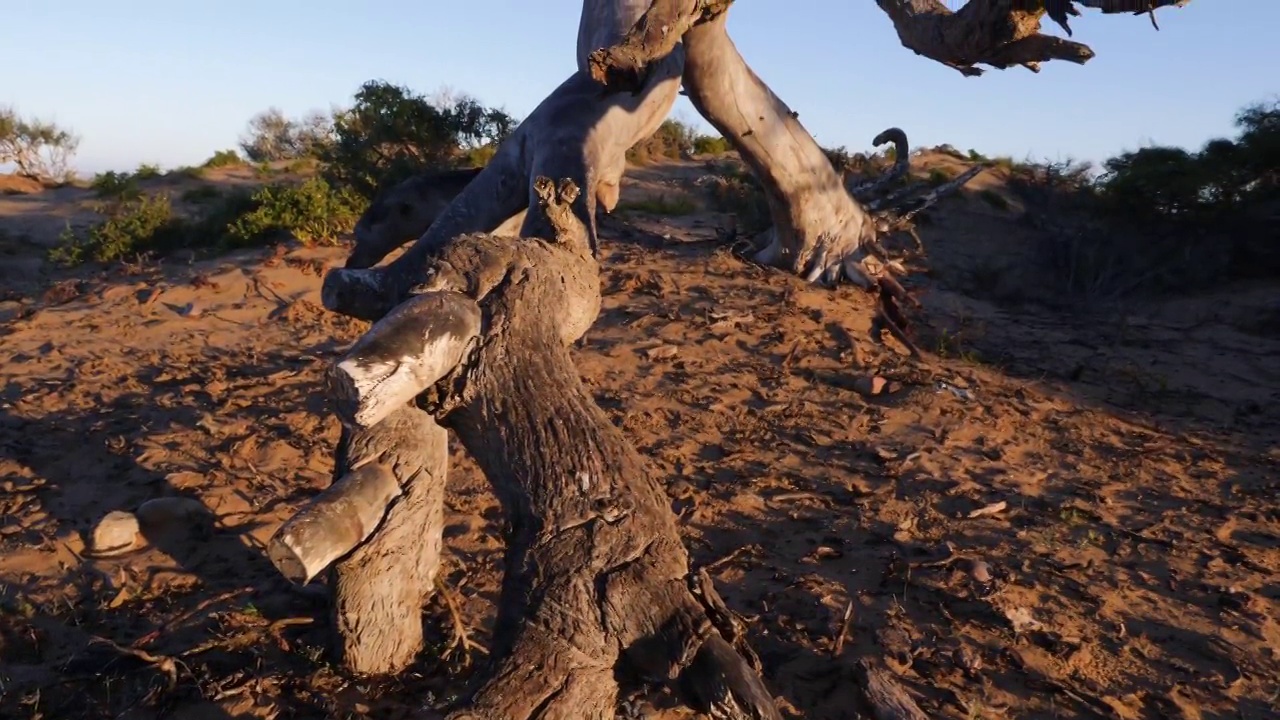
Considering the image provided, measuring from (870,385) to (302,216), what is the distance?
226 inches

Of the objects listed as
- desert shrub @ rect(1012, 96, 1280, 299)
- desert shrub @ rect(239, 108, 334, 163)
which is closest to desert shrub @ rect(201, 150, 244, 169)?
desert shrub @ rect(239, 108, 334, 163)

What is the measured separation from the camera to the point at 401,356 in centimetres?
250

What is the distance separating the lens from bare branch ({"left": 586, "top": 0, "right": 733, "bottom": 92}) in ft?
13.8

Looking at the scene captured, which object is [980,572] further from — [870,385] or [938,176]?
[938,176]

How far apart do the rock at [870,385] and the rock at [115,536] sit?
13.1 ft

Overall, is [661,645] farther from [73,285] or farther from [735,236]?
[73,285]

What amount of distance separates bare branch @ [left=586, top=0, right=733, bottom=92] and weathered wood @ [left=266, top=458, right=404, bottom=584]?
1.99 meters

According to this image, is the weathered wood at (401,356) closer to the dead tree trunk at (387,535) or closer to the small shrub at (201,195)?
the dead tree trunk at (387,535)

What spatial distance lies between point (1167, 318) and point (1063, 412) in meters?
3.62

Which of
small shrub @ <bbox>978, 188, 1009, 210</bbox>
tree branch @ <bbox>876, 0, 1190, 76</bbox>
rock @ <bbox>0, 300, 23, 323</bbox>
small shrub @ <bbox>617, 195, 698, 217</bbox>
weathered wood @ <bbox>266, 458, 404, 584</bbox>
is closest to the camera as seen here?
weathered wood @ <bbox>266, 458, 404, 584</bbox>

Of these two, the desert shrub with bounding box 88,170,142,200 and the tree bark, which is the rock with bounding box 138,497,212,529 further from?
the desert shrub with bounding box 88,170,142,200

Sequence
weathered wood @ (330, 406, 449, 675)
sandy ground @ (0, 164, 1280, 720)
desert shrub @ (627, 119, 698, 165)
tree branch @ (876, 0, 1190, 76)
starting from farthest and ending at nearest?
desert shrub @ (627, 119, 698, 165) → tree branch @ (876, 0, 1190, 76) → sandy ground @ (0, 164, 1280, 720) → weathered wood @ (330, 406, 449, 675)

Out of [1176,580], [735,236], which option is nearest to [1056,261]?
[735,236]

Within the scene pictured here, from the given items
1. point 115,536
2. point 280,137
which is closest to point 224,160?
point 280,137
